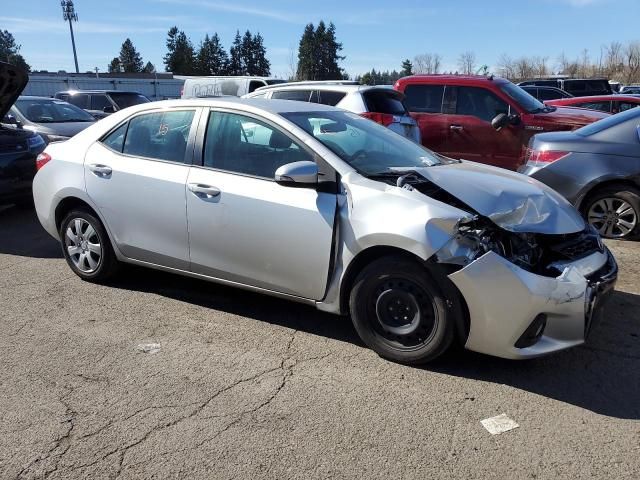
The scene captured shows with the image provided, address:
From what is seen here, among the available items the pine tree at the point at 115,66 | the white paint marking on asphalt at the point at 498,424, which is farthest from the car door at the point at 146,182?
the pine tree at the point at 115,66

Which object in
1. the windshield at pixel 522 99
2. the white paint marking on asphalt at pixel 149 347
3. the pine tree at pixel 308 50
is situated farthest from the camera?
the pine tree at pixel 308 50

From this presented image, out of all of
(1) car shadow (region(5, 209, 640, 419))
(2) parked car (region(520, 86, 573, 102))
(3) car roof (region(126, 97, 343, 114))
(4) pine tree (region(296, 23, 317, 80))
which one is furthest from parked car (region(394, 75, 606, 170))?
(4) pine tree (region(296, 23, 317, 80))

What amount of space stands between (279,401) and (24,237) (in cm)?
513

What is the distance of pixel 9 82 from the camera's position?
704cm

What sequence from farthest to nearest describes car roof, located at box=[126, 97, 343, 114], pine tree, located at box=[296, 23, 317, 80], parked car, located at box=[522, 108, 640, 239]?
pine tree, located at box=[296, 23, 317, 80] < parked car, located at box=[522, 108, 640, 239] < car roof, located at box=[126, 97, 343, 114]

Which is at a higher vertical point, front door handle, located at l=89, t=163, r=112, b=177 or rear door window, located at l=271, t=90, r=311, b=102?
rear door window, located at l=271, t=90, r=311, b=102

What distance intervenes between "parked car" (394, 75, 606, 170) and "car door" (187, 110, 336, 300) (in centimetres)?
540

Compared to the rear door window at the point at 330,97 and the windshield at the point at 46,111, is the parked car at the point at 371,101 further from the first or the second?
the windshield at the point at 46,111

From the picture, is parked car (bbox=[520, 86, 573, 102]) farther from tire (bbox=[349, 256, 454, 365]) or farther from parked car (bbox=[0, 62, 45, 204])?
tire (bbox=[349, 256, 454, 365])

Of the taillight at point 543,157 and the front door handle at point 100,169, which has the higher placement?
the front door handle at point 100,169

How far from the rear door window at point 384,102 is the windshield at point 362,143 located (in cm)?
394

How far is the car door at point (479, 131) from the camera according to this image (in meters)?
8.72

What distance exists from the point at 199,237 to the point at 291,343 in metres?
1.05

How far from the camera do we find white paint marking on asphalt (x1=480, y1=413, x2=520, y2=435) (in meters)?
2.93
